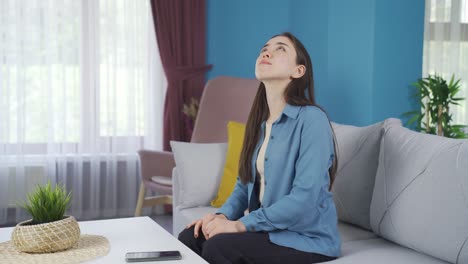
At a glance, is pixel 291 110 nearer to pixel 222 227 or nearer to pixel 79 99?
pixel 222 227

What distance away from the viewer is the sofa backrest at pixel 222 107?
12.3ft

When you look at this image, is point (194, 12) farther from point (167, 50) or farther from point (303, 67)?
point (303, 67)

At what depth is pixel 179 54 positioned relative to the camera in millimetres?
4594

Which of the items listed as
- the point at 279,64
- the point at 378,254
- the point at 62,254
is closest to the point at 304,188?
the point at 378,254

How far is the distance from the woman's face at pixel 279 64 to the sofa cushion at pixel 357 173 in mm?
417

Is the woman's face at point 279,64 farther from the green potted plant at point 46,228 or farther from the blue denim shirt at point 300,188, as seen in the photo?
the green potted plant at point 46,228

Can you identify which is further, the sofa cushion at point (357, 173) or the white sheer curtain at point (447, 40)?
the white sheer curtain at point (447, 40)

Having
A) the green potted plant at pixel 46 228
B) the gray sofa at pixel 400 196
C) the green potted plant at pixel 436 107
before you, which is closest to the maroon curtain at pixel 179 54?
the green potted plant at pixel 436 107

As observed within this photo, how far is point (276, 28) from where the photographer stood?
14.7ft

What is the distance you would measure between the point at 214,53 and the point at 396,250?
2.97m

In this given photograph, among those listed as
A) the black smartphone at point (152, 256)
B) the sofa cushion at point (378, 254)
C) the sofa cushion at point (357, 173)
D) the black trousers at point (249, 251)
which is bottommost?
the sofa cushion at point (378, 254)

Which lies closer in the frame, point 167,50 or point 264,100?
point 264,100

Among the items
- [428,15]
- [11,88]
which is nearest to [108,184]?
[11,88]

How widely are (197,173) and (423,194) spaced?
1206 millimetres
